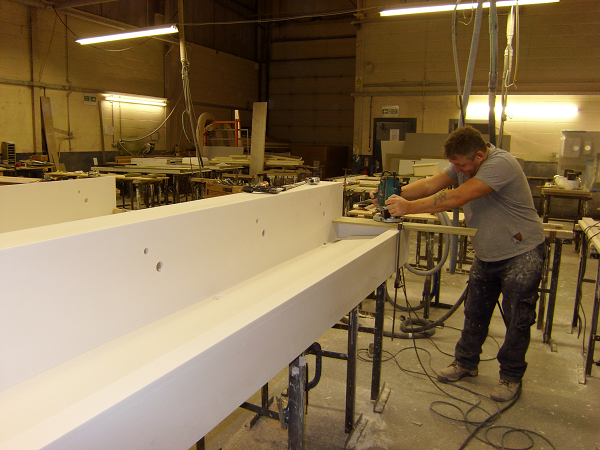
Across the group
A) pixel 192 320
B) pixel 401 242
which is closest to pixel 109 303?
pixel 192 320

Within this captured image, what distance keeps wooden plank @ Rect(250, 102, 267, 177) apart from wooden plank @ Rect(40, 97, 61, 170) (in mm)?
3226

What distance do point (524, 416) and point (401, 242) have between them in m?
1.01

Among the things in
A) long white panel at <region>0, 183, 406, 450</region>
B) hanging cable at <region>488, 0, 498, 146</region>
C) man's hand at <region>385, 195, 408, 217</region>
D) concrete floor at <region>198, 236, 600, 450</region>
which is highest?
hanging cable at <region>488, 0, 498, 146</region>

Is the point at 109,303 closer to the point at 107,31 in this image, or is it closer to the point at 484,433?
the point at 484,433

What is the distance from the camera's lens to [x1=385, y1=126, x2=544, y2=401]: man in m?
2.07

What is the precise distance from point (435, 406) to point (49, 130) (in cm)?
751

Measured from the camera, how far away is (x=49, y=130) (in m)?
7.42

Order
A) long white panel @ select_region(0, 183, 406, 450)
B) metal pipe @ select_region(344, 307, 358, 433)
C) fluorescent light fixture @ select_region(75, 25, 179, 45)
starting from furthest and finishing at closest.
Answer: fluorescent light fixture @ select_region(75, 25, 179, 45) → metal pipe @ select_region(344, 307, 358, 433) → long white panel @ select_region(0, 183, 406, 450)

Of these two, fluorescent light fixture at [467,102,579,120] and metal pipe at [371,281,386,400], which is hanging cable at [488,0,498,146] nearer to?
metal pipe at [371,281,386,400]

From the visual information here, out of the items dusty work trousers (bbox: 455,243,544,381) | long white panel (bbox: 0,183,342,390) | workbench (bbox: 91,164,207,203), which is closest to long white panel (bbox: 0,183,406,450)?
long white panel (bbox: 0,183,342,390)

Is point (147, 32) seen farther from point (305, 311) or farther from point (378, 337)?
point (305, 311)

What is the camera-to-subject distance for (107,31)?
8.48m

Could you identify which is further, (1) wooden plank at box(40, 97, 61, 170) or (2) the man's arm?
(1) wooden plank at box(40, 97, 61, 170)

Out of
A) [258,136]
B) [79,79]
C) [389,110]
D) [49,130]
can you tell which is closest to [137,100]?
[79,79]
